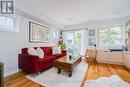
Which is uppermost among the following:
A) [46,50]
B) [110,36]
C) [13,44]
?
[110,36]

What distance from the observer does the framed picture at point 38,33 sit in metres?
3.71

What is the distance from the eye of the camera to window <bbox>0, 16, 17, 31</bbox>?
2633 mm

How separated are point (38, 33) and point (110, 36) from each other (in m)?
4.08

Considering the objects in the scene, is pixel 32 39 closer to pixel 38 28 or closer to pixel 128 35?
pixel 38 28

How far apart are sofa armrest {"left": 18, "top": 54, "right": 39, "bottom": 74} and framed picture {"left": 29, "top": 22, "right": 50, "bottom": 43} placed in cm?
105

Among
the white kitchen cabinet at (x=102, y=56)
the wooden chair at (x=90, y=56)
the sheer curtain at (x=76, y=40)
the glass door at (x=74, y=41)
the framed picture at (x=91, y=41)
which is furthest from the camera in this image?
the glass door at (x=74, y=41)

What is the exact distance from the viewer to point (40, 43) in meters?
4.31

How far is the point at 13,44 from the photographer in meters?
2.93

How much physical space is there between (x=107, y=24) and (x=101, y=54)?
1834 millimetres

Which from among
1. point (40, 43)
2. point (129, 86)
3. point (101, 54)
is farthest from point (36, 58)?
point (101, 54)

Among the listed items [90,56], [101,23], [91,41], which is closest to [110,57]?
[90,56]

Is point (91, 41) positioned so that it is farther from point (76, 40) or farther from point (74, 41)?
point (74, 41)

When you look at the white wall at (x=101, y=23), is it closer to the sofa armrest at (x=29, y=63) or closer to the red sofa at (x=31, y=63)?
the red sofa at (x=31, y=63)

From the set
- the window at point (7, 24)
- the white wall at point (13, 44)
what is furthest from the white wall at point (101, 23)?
the window at point (7, 24)
